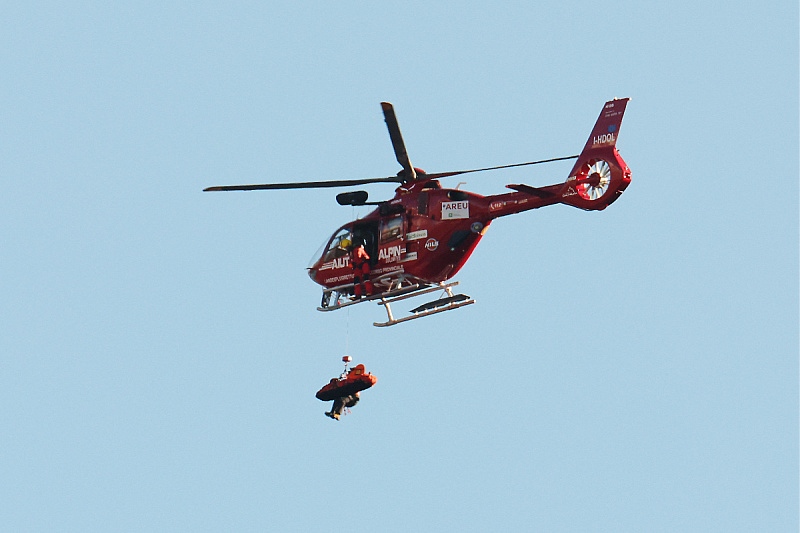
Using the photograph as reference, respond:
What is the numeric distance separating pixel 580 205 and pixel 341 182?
8.22 meters

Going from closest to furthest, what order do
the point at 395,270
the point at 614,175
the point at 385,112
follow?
the point at 614,175
the point at 385,112
the point at 395,270

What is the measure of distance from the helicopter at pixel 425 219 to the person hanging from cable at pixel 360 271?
0.37ft

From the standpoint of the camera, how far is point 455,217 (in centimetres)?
3812

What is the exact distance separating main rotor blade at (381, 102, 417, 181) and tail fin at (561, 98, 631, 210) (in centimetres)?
525

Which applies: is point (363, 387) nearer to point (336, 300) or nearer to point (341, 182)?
point (336, 300)

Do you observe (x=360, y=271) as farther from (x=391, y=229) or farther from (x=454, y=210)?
(x=454, y=210)

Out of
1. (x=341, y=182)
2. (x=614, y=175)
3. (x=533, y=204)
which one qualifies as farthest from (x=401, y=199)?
(x=614, y=175)

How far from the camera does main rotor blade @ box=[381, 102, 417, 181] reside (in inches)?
1448

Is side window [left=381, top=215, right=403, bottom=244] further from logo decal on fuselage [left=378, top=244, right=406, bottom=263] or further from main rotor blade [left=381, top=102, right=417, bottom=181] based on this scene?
main rotor blade [left=381, top=102, right=417, bottom=181]

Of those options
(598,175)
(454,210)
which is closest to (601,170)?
(598,175)

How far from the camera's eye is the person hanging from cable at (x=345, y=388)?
40.7 meters

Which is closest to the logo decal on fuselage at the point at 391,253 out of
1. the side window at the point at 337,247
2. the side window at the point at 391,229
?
the side window at the point at 391,229

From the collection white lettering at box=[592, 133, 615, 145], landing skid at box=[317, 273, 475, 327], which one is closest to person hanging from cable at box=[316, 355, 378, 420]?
landing skid at box=[317, 273, 475, 327]

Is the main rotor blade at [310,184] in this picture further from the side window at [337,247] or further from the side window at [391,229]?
the side window at [337,247]
